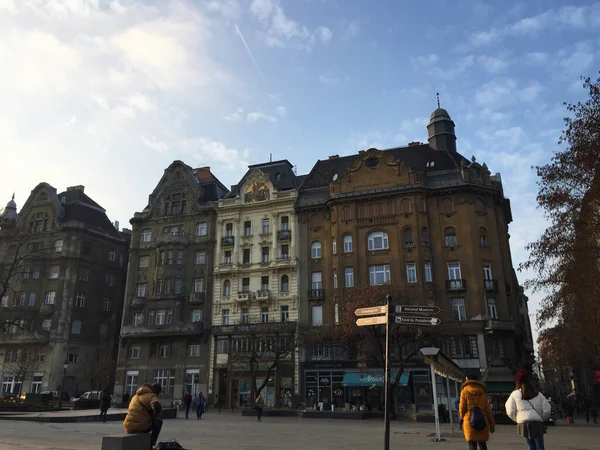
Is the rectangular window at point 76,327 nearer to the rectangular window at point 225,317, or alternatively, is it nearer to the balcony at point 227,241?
the rectangular window at point 225,317

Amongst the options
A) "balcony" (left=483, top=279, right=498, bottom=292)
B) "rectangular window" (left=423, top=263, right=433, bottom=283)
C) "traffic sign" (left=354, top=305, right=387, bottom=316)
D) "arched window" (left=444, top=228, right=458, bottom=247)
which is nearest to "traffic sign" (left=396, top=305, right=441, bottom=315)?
"traffic sign" (left=354, top=305, right=387, bottom=316)

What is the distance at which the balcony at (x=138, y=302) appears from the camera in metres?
53.8

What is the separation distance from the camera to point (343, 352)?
1809 inches

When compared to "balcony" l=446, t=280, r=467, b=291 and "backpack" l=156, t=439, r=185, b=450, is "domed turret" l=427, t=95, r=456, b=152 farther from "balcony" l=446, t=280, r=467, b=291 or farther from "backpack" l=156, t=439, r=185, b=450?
"backpack" l=156, t=439, r=185, b=450

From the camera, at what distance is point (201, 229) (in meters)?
56.4

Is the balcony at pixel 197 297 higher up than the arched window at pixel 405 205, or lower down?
lower down

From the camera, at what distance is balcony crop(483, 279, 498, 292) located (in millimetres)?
44125

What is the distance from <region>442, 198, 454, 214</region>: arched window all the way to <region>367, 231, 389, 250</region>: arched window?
6.25m

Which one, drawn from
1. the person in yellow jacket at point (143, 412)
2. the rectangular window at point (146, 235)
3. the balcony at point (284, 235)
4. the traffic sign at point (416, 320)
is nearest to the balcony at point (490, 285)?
the balcony at point (284, 235)

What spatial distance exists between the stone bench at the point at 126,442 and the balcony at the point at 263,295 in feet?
131

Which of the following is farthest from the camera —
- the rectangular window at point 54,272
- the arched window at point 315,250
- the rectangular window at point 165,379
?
the rectangular window at point 54,272

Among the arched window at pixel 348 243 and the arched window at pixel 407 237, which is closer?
the arched window at pixel 407 237

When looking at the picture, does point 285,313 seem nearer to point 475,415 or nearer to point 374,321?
point 374,321

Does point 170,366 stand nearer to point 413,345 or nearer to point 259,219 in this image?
point 259,219
